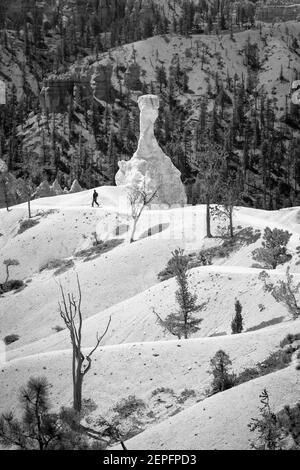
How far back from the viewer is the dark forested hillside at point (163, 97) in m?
141

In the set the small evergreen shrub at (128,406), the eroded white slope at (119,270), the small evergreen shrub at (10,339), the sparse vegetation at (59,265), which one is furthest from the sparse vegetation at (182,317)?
the sparse vegetation at (59,265)

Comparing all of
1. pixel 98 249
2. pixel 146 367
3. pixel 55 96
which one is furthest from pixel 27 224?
pixel 55 96

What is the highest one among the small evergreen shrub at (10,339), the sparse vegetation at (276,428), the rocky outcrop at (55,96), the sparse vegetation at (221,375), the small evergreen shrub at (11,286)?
the rocky outcrop at (55,96)

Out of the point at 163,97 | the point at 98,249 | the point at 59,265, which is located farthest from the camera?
the point at 163,97

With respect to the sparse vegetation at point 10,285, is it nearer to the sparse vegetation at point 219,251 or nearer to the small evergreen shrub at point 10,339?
the small evergreen shrub at point 10,339

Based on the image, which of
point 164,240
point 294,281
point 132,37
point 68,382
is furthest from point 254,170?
point 68,382

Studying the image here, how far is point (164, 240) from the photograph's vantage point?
49.8 metres

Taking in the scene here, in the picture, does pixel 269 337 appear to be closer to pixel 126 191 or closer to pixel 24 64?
pixel 126 191

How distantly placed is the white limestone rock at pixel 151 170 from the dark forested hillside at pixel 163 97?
5654 cm

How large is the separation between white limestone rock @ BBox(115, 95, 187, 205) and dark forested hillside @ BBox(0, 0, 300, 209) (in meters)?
56.5

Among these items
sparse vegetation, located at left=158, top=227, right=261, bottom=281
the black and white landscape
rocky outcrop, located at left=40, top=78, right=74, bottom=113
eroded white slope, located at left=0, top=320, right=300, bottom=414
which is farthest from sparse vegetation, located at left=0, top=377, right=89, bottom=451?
rocky outcrop, located at left=40, top=78, right=74, bottom=113

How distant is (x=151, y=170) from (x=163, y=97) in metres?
104

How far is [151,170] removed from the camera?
63969mm

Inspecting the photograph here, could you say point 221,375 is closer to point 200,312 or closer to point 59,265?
point 200,312
